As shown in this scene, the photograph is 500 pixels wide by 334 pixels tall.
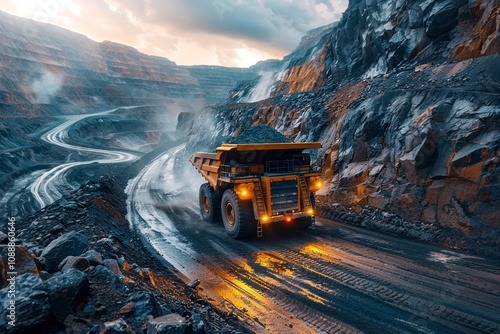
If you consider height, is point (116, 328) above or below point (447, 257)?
above

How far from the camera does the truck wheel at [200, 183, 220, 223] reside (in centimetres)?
1041

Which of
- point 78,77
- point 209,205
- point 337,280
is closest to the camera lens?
point 337,280

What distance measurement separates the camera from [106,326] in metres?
3.24

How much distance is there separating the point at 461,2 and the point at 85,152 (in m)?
36.3

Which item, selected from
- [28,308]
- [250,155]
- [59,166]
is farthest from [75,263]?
[59,166]

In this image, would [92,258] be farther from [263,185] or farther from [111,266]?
[263,185]

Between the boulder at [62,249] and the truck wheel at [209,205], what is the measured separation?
518cm

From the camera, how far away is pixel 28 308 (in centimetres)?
311

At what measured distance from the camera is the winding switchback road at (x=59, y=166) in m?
20.1

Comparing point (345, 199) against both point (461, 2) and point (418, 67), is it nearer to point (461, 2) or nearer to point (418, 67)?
point (418, 67)

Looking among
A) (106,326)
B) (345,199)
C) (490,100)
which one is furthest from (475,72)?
(106,326)

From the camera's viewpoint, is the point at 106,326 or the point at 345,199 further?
the point at 345,199

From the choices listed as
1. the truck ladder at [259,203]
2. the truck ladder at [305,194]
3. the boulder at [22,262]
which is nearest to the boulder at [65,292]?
the boulder at [22,262]

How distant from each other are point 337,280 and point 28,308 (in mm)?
4883
